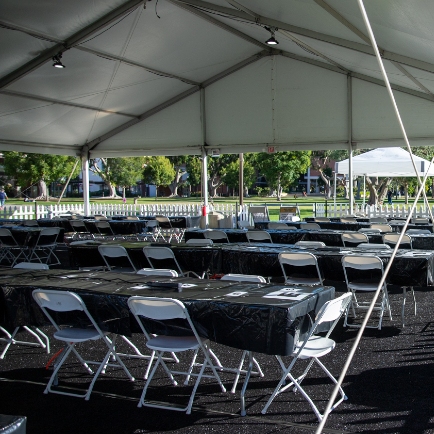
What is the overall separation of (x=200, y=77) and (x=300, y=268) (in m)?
10.8

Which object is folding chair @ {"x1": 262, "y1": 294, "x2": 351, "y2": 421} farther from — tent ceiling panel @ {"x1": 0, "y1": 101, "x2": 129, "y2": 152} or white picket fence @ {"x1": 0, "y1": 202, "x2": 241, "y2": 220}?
white picket fence @ {"x1": 0, "y1": 202, "x2": 241, "y2": 220}

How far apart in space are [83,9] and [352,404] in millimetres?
9522

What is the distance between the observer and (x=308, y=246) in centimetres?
693

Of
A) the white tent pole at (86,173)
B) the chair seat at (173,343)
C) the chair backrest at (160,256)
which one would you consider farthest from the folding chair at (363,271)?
the white tent pole at (86,173)

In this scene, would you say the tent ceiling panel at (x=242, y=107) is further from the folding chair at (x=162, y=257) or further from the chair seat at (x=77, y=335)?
the chair seat at (x=77, y=335)

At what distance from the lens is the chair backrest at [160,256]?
265 inches

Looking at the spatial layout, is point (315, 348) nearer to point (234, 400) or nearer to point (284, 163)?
point (234, 400)

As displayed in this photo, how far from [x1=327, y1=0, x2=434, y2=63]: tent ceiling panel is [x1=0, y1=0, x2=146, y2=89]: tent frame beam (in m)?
4.68

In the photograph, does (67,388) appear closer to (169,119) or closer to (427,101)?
(427,101)

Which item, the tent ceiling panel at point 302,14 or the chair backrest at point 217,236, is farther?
the tent ceiling panel at point 302,14

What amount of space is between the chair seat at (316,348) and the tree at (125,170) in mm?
39335

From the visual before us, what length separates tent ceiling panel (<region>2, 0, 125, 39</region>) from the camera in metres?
9.94

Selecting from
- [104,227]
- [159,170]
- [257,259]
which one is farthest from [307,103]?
[159,170]

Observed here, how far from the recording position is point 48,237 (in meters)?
10.5
